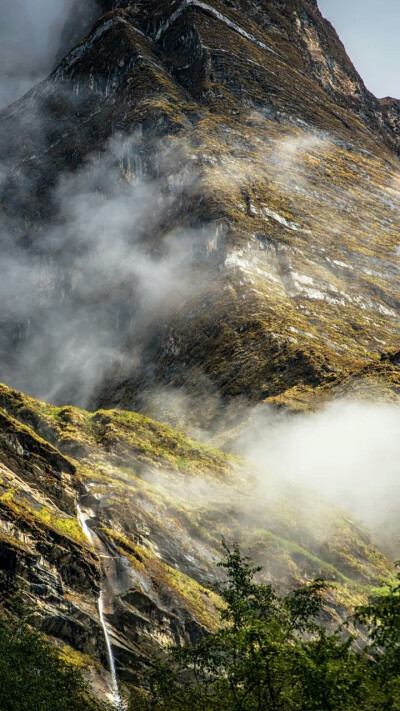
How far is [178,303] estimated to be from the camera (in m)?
86.6

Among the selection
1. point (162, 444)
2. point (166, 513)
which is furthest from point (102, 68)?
point (166, 513)

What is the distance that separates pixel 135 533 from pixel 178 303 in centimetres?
5958

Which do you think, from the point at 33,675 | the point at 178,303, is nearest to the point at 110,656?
the point at 33,675

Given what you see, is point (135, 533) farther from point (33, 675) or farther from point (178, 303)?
point (178, 303)

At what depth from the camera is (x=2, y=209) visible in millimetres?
134500

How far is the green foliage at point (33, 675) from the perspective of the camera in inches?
578

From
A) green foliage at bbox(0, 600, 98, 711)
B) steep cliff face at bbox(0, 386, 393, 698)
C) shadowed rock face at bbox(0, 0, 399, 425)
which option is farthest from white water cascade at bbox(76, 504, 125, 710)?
shadowed rock face at bbox(0, 0, 399, 425)

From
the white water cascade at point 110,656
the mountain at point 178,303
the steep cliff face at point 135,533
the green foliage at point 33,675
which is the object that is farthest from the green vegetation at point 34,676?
the mountain at point 178,303

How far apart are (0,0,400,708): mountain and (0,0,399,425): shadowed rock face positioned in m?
0.44

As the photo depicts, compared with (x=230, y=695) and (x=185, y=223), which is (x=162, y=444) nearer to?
(x=230, y=695)

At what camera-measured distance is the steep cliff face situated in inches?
843

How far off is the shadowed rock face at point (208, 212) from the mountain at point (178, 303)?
0.44 metres

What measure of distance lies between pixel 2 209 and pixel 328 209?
67683 millimetres

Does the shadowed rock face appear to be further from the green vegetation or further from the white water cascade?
the green vegetation
